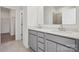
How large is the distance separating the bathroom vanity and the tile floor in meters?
0.16

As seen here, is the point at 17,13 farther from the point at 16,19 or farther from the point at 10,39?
the point at 10,39

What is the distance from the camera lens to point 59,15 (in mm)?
1862

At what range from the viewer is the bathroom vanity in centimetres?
126

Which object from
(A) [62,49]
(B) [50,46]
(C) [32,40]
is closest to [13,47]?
(C) [32,40]

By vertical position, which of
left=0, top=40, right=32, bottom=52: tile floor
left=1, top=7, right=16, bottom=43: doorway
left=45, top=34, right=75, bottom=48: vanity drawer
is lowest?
left=0, top=40, right=32, bottom=52: tile floor

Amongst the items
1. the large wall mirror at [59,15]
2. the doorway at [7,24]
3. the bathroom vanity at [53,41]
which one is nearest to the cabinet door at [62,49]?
the bathroom vanity at [53,41]

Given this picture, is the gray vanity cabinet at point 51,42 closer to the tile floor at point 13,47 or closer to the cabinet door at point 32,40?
the cabinet door at point 32,40

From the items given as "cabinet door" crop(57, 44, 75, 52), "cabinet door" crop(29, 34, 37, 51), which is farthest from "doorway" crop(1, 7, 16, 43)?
"cabinet door" crop(57, 44, 75, 52)

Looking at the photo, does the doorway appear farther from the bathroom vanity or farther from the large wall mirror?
the large wall mirror

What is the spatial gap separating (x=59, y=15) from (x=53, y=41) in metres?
0.53

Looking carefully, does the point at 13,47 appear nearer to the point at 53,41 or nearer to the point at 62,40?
the point at 53,41
